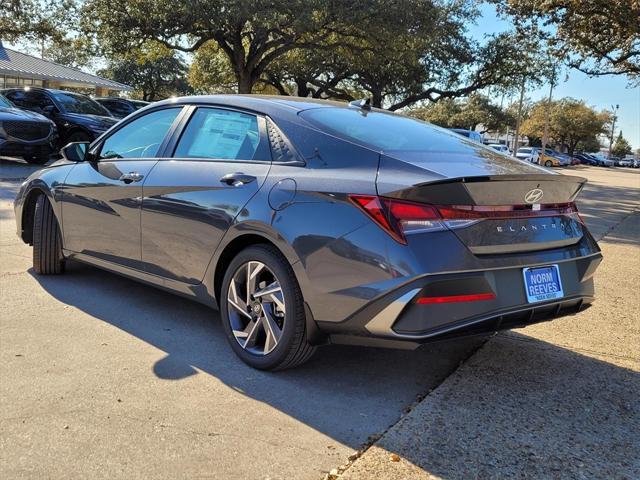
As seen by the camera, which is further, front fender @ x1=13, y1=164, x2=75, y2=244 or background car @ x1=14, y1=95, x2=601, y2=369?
front fender @ x1=13, y1=164, x2=75, y2=244

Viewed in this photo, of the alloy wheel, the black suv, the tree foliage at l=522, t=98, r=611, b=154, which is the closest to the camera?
the alloy wheel

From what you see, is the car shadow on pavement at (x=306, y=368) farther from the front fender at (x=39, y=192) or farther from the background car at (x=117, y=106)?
the background car at (x=117, y=106)

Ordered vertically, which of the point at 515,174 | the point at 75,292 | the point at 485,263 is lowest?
the point at 75,292

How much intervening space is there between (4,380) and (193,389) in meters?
1.02

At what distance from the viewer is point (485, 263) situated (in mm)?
3076

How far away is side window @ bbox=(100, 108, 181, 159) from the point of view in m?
4.50

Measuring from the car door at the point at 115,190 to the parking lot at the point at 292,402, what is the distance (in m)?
0.49

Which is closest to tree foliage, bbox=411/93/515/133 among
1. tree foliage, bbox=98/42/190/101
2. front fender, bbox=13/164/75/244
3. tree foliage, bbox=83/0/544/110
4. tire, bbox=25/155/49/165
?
tree foliage, bbox=98/42/190/101

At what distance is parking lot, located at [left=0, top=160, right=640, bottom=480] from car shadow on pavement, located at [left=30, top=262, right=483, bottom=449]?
1 centimetres

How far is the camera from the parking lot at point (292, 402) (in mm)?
2668

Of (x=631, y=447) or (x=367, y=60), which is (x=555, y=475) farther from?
(x=367, y=60)

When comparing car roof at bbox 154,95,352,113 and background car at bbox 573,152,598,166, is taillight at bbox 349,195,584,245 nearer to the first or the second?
car roof at bbox 154,95,352,113

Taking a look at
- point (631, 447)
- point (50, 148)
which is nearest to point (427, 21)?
point (50, 148)

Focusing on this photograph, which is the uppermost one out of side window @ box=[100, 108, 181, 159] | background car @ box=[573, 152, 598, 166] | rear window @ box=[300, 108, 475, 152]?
rear window @ box=[300, 108, 475, 152]
